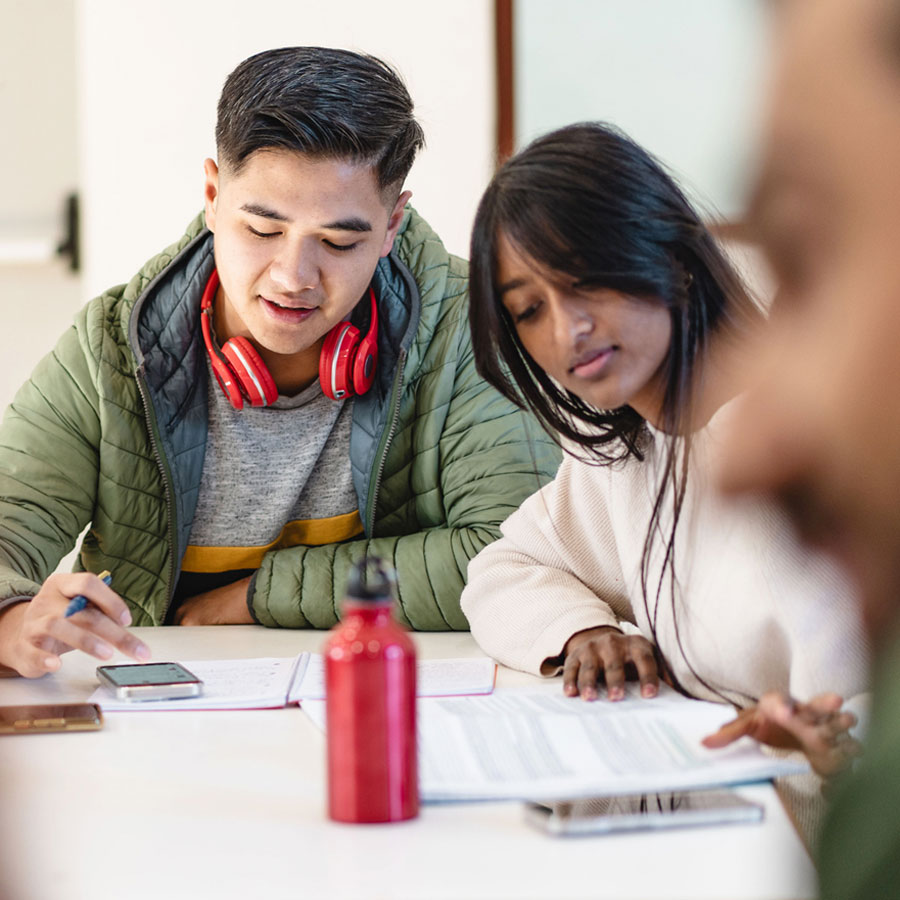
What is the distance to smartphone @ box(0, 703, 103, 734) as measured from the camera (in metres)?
1.00

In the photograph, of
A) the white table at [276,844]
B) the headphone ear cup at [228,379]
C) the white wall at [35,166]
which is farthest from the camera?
the white wall at [35,166]

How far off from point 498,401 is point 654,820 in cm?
100

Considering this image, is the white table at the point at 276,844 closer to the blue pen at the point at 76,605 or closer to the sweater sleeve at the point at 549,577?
the blue pen at the point at 76,605

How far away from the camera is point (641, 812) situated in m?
0.75

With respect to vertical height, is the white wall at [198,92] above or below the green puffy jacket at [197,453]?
above

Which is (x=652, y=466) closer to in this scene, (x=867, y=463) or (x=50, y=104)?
(x=867, y=463)

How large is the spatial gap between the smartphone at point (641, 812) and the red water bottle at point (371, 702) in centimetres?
10

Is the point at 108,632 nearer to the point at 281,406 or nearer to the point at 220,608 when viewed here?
the point at 220,608

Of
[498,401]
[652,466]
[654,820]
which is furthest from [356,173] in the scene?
[654,820]

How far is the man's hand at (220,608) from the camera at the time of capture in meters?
1.56


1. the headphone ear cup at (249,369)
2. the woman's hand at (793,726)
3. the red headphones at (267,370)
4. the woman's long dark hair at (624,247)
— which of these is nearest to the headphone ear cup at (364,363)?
the red headphones at (267,370)

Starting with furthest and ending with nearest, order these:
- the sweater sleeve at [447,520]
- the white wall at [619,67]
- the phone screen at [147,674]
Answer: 1. the white wall at [619,67]
2. the sweater sleeve at [447,520]
3. the phone screen at [147,674]

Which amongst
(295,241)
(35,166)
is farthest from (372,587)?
(35,166)

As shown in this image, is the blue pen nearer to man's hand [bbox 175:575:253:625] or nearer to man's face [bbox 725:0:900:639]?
man's hand [bbox 175:575:253:625]
